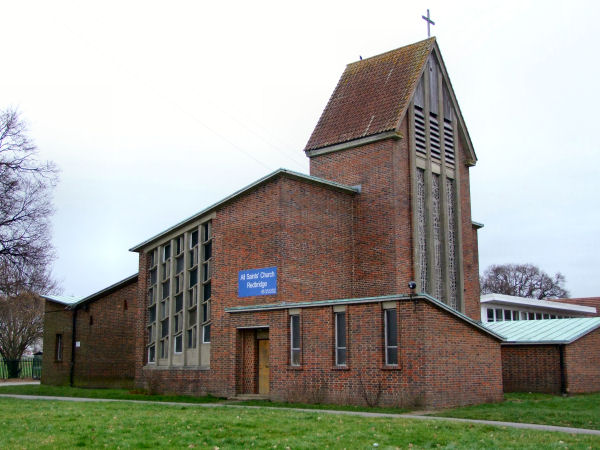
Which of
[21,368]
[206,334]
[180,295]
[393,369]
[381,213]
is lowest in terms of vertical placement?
[21,368]

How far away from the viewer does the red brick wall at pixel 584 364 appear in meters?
26.9

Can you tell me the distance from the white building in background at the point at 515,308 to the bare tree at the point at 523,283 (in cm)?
3280

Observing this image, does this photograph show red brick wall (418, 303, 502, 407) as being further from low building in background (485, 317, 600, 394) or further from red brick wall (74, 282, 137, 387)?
red brick wall (74, 282, 137, 387)

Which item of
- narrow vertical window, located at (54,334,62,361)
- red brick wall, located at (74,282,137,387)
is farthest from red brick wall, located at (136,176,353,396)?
narrow vertical window, located at (54,334,62,361)

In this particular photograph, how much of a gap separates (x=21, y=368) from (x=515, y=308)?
3324 centimetres

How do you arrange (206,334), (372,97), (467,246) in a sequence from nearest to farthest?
(206,334), (372,97), (467,246)

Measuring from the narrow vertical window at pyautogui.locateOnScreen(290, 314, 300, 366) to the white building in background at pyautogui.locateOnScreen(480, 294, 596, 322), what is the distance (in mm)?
24120

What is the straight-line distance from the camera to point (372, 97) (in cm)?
3117

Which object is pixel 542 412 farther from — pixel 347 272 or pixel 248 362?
pixel 347 272

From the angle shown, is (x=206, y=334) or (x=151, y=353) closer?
(x=206, y=334)

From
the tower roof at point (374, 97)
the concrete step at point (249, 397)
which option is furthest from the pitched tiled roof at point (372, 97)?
the concrete step at point (249, 397)

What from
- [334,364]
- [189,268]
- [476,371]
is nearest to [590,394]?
[476,371]

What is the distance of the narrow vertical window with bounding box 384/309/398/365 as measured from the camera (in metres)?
21.4

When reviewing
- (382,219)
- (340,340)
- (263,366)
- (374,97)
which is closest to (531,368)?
(382,219)
